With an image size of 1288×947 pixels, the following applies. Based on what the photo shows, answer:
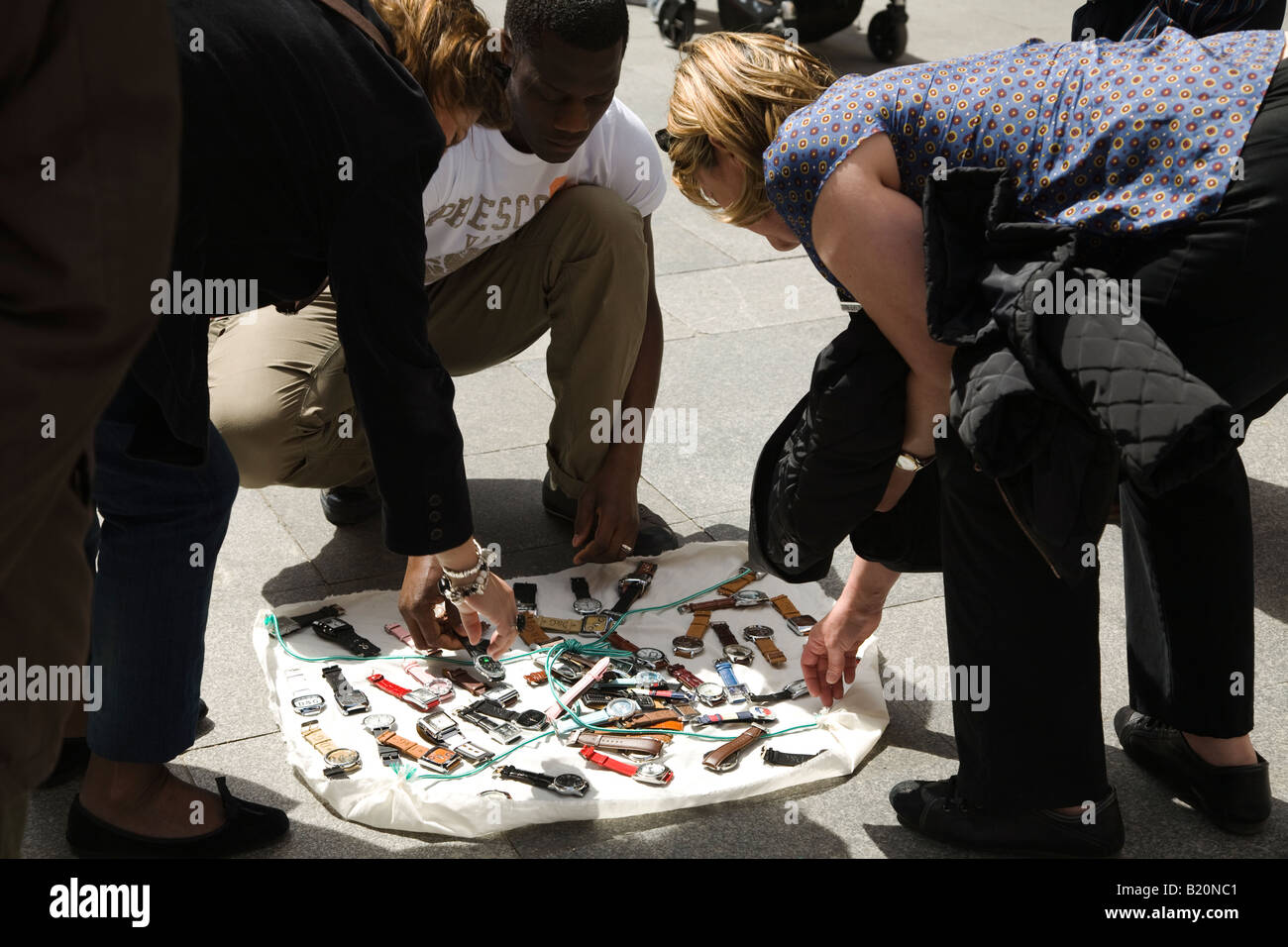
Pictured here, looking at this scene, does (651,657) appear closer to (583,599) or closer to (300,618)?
(583,599)

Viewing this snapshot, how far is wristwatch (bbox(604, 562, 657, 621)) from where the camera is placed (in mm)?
2814

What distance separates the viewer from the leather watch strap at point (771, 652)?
2.62m

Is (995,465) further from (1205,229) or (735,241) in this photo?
(735,241)

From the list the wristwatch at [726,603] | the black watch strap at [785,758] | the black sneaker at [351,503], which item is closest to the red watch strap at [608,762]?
the black watch strap at [785,758]

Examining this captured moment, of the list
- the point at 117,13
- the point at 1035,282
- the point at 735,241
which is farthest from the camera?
the point at 735,241

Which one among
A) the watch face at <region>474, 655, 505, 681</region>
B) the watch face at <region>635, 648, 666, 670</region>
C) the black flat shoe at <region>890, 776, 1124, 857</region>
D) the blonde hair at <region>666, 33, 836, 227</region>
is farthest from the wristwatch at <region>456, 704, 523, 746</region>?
the blonde hair at <region>666, 33, 836, 227</region>

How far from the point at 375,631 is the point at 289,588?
30cm

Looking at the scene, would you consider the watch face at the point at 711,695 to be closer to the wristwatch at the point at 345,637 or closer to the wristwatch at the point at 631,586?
the wristwatch at the point at 631,586

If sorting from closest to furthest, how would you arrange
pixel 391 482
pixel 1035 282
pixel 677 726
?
1. pixel 1035 282
2. pixel 391 482
3. pixel 677 726

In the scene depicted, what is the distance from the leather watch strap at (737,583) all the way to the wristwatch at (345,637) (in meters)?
0.75

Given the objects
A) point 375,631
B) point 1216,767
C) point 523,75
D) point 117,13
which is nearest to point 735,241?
point 523,75

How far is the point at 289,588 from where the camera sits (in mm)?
2900

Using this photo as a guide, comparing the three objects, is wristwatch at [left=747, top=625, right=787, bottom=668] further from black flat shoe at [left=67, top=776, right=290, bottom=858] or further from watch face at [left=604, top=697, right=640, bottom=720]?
black flat shoe at [left=67, top=776, right=290, bottom=858]

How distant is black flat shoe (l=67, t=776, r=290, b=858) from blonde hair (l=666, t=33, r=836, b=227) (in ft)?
4.05
